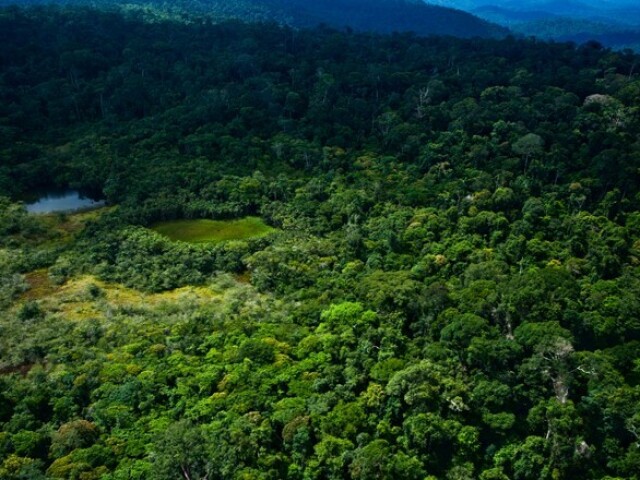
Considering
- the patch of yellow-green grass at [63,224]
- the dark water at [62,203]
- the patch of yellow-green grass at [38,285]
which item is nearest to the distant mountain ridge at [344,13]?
the dark water at [62,203]

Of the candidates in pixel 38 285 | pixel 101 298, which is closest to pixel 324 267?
pixel 101 298

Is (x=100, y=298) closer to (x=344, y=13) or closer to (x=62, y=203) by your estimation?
(x=62, y=203)

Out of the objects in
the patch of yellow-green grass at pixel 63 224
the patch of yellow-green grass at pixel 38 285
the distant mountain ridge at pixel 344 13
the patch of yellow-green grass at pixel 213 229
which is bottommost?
the patch of yellow-green grass at pixel 38 285

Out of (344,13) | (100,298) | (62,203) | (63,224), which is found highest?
(344,13)

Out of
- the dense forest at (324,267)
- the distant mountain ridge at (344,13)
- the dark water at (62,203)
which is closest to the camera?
the dense forest at (324,267)

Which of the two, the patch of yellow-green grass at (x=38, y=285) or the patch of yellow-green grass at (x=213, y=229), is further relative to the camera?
the patch of yellow-green grass at (x=213, y=229)

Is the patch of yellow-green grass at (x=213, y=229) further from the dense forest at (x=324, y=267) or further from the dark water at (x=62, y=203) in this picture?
the dark water at (x=62, y=203)

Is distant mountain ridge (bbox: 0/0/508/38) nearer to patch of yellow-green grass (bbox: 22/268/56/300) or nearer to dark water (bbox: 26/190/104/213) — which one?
dark water (bbox: 26/190/104/213)

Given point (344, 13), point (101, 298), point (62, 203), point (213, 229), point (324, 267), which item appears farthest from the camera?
point (344, 13)

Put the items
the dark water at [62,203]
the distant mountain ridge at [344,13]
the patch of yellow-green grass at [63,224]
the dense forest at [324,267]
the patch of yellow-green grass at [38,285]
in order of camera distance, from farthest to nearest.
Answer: the distant mountain ridge at [344,13] < the dark water at [62,203] < the patch of yellow-green grass at [63,224] < the patch of yellow-green grass at [38,285] < the dense forest at [324,267]
